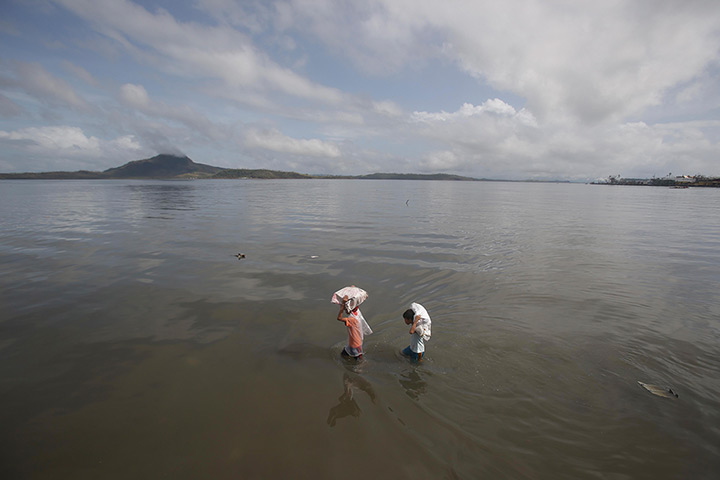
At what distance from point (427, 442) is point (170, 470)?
478 centimetres

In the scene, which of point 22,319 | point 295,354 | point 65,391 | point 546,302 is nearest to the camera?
point 65,391

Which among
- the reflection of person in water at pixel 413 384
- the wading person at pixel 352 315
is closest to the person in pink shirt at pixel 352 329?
the wading person at pixel 352 315

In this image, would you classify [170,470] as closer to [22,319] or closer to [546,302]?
[22,319]

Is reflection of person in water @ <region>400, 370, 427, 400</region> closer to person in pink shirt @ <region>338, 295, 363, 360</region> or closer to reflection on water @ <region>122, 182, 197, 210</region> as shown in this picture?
person in pink shirt @ <region>338, 295, 363, 360</region>

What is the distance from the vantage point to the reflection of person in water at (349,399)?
271 inches

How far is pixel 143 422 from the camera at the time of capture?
6508 millimetres

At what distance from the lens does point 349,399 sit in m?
7.34

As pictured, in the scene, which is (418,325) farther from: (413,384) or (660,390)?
(660,390)

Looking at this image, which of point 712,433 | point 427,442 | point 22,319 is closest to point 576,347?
point 712,433

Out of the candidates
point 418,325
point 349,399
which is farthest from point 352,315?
point 349,399

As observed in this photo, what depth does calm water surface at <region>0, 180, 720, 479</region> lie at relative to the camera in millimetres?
5832

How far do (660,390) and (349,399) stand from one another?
759cm

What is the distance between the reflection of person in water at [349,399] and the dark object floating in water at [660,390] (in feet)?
22.2

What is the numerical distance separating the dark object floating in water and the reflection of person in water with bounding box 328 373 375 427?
675cm
